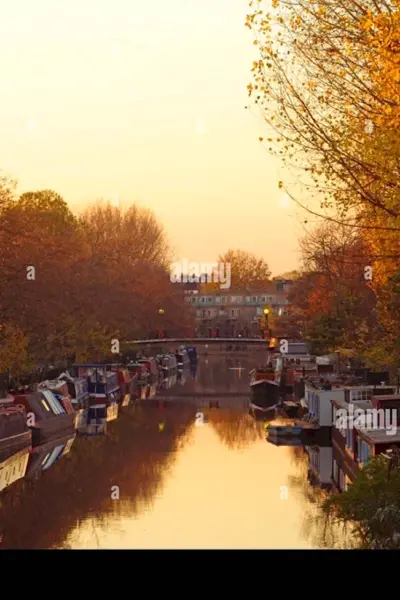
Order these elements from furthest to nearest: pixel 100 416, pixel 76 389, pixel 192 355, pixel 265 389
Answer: pixel 192 355 → pixel 265 389 → pixel 76 389 → pixel 100 416

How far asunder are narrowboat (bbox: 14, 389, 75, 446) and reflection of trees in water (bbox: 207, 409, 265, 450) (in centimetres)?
824

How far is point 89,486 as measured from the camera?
3731 centimetres

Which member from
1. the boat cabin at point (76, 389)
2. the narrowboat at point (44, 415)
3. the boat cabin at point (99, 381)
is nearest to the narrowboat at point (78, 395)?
the boat cabin at point (76, 389)

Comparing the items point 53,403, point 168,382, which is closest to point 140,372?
point 168,382

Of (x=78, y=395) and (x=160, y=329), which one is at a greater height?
(x=160, y=329)

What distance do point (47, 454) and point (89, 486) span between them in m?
6.97

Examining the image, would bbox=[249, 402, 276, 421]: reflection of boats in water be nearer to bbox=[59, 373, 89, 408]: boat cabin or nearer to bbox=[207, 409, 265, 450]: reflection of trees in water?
bbox=[207, 409, 265, 450]: reflection of trees in water

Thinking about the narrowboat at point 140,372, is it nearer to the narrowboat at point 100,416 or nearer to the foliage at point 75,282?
the foliage at point 75,282

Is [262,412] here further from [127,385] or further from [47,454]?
[47,454]
